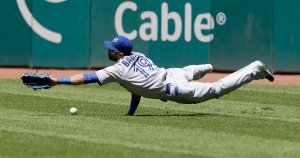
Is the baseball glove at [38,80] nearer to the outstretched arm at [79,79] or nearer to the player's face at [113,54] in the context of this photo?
the outstretched arm at [79,79]

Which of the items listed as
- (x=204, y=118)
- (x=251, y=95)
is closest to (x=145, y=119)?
(x=204, y=118)

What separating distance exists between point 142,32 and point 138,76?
909 cm

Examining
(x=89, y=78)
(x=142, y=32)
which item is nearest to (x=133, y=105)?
(x=89, y=78)

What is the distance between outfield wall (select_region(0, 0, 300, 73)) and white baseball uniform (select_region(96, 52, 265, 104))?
27.7 feet

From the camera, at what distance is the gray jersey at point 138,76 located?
10.3 metres

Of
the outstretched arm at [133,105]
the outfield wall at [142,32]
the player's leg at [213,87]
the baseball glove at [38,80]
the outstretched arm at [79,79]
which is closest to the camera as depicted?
the outstretched arm at [79,79]

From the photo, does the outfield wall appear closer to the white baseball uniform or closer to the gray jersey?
the white baseball uniform

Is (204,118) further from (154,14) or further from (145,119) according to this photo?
(154,14)

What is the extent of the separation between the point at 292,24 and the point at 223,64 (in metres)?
1.80

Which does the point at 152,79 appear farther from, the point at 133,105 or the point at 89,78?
the point at 89,78

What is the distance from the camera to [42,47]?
1961 cm

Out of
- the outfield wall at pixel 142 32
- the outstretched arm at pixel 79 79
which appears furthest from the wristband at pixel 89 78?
the outfield wall at pixel 142 32

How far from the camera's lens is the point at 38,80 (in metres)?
10.3

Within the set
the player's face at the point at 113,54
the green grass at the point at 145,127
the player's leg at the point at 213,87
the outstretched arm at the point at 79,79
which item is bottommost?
the green grass at the point at 145,127
